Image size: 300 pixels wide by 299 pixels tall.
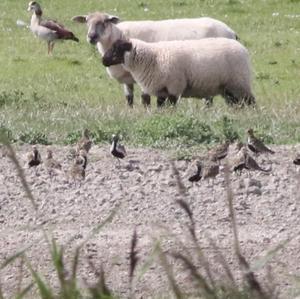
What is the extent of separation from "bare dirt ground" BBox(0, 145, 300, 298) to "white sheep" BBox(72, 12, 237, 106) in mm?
6987

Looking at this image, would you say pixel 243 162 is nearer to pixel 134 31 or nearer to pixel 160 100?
pixel 160 100

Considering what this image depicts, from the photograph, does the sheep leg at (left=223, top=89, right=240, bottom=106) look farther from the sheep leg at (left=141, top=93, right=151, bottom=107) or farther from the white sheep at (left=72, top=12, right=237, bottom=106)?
the white sheep at (left=72, top=12, right=237, bottom=106)

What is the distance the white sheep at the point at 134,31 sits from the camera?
17031mm

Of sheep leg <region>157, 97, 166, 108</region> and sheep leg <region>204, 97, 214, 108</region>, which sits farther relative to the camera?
sheep leg <region>204, 97, 214, 108</region>

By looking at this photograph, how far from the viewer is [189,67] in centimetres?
1534

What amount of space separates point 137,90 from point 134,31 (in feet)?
3.72

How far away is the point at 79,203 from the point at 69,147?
4.74 ft

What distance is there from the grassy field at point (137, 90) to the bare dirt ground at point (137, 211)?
1008mm

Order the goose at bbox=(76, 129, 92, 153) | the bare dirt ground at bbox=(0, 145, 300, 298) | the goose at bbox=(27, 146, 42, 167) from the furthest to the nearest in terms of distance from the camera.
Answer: the goose at bbox=(76, 129, 92, 153) → the goose at bbox=(27, 146, 42, 167) → the bare dirt ground at bbox=(0, 145, 300, 298)

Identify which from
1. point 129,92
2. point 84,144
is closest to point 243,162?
point 84,144

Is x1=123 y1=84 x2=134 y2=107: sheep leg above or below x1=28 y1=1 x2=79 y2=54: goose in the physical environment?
above

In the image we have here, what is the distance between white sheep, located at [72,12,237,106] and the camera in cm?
1703

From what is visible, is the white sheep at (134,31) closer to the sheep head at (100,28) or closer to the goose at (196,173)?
the sheep head at (100,28)

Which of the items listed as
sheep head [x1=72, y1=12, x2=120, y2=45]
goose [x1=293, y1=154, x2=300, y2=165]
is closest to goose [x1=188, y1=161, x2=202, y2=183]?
goose [x1=293, y1=154, x2=300, y2=165]
